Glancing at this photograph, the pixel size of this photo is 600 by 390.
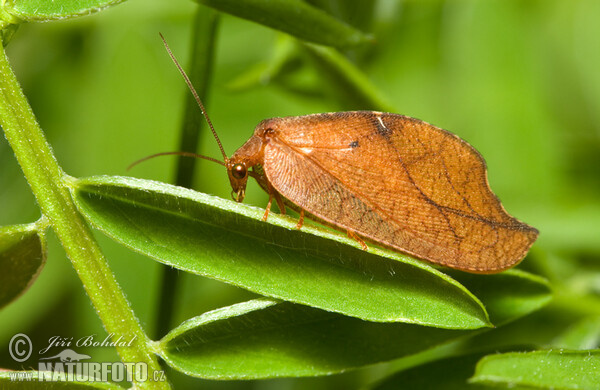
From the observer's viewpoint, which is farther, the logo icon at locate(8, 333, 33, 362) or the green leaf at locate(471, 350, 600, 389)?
the logo icon at locate(8, 333, 33, 362)

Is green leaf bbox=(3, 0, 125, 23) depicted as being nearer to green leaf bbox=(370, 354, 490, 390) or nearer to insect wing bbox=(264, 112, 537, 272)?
insect wing bbox=(264, 112, 537, 272)

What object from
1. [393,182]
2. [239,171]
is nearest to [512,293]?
[393,182]

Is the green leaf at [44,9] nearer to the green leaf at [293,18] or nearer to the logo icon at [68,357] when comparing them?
the green leaf at [293,18]

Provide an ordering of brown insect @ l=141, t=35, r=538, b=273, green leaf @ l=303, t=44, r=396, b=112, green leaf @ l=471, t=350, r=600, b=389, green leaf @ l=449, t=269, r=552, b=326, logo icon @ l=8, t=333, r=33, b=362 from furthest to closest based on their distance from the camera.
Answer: logo icon @ l=8, t=333, r=33, b=362 → green leaf @ l=303, t=44, r=396, b=112 → brown insect @ l=141, t=35, r=538, b=273 → green leaf @ l=449, t=269, r=552, b=326 → green leaf @ l=471, t=350, r=600, b=389

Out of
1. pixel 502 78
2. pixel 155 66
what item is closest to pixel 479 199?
pixel 502 78

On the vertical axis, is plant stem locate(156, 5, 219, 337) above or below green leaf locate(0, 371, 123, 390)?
above

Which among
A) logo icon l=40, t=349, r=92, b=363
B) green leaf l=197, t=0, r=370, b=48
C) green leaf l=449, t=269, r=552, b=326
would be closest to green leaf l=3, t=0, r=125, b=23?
green leaf l=197, t=0, r=370, b=48

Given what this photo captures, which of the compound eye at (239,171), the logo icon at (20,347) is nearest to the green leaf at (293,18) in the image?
the compound eye at (239,171)

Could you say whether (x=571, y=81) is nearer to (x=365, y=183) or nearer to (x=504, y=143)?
(x=504, y=143)
